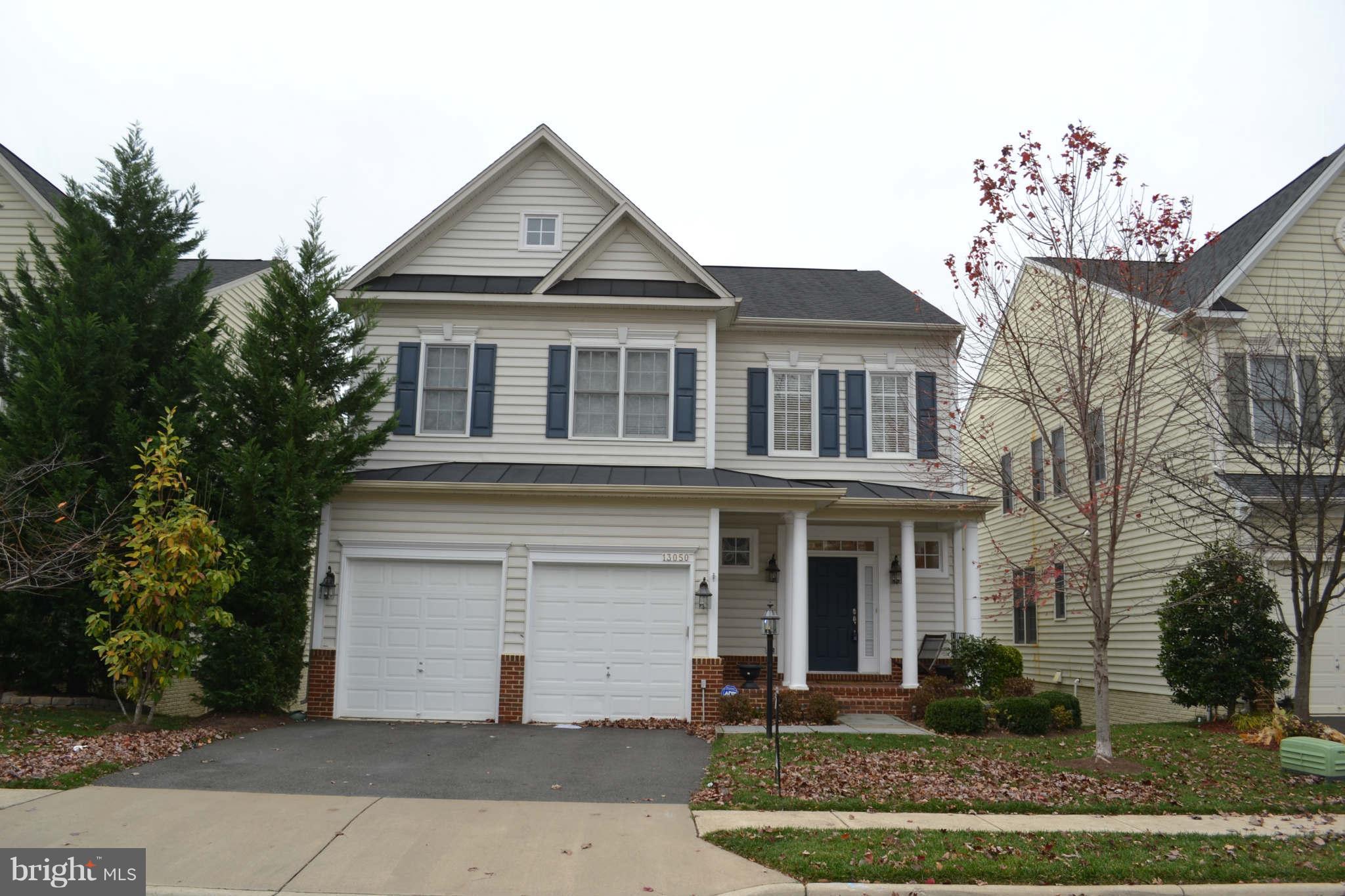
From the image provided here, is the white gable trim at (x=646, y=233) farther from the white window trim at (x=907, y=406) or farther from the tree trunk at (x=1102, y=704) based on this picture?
the tree trunk at (x=1102, y=704)

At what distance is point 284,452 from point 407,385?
3620 millimetres

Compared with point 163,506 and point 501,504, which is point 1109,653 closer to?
point 501,504

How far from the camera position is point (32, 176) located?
19547mm

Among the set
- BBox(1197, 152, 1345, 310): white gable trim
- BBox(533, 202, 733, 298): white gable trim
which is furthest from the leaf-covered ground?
BBox(1197, 152, 1345, 310): white gable trim

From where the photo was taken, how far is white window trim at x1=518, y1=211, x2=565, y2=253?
18047mm

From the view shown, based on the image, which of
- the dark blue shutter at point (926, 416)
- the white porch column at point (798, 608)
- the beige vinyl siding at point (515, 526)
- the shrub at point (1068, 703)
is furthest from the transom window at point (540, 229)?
the shrub at point (1068, 703)

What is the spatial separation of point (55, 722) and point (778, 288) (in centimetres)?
1479

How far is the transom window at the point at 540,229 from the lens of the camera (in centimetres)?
1811

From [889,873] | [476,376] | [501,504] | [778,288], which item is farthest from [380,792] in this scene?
[778,288]

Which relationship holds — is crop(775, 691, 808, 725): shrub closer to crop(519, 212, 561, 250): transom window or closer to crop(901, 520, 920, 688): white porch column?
crop(901, 520, 920, 688): white porch column

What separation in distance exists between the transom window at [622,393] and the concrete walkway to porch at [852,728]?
5.33 m

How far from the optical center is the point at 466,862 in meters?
7.53

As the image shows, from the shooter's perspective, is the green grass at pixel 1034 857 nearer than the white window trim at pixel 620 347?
Yes

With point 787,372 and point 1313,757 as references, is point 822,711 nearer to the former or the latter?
point 1313,757
